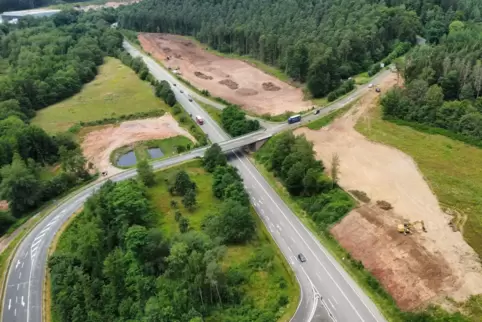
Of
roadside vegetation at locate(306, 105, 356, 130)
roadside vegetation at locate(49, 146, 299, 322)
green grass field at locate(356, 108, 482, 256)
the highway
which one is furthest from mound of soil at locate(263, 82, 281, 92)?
roadside vegetation at locate(49, 146, 299, 322)

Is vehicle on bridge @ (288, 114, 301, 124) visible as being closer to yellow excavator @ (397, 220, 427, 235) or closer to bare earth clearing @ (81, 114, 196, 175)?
bare earth clearing @ (81, 114, 196, 175)

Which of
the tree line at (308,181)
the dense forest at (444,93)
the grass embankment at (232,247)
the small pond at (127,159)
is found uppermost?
the dense forest at (444,93)

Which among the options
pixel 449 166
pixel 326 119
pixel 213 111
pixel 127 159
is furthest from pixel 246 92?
pixel 449 166

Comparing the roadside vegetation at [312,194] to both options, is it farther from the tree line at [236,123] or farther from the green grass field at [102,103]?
the green grass field at [102,103]

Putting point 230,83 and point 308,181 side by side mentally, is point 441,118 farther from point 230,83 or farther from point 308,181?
point 230,83

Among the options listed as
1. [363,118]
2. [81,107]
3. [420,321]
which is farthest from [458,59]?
[81,107]

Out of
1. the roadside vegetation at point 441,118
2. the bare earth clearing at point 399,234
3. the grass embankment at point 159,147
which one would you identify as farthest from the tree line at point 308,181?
the grass embankment at point 159,147

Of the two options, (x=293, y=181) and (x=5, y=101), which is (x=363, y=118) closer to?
(x=293, y=181)
